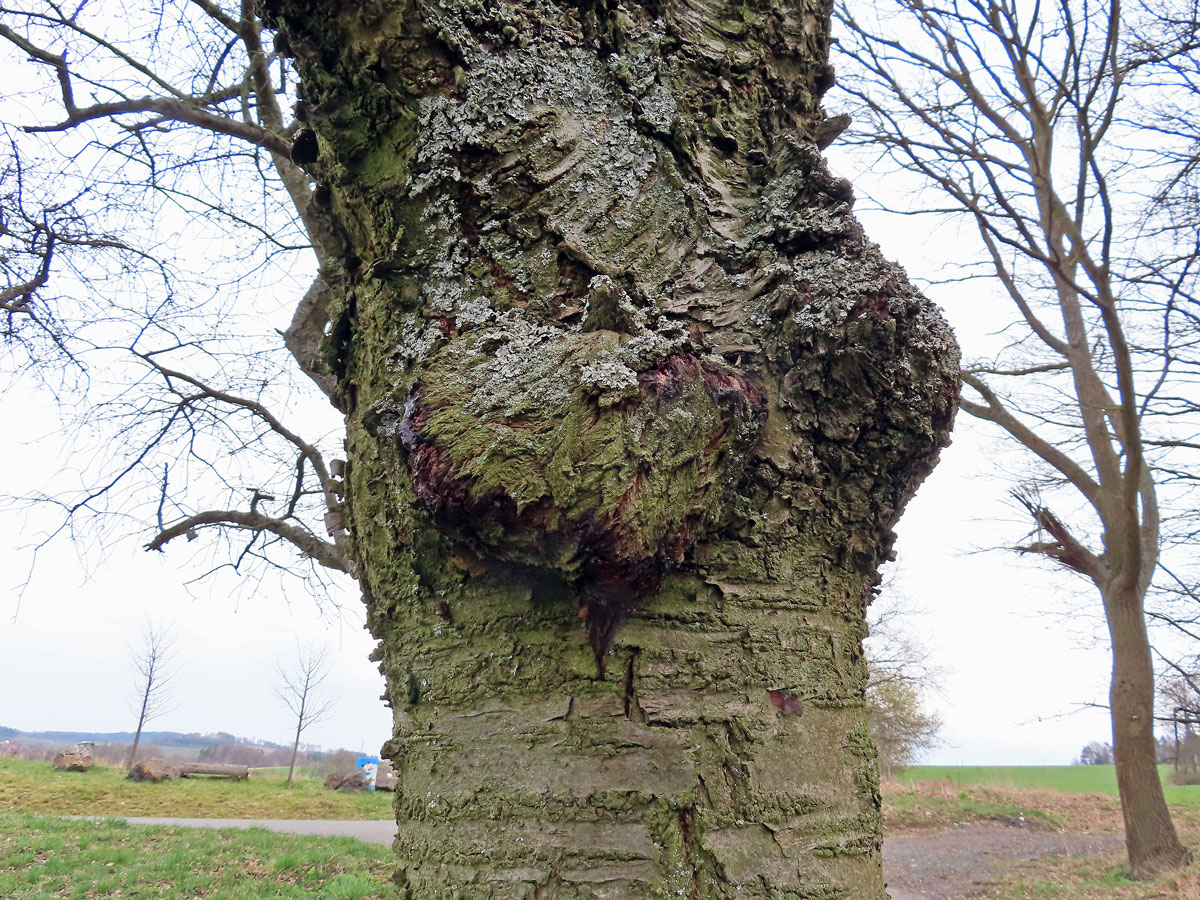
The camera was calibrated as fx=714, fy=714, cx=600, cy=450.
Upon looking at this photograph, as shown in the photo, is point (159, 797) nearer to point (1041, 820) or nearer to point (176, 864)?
point (176, 864)

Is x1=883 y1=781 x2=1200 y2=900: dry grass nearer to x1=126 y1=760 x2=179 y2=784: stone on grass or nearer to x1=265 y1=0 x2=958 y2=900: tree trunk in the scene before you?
x1=265 y1=0 x2=958 y2=900: tree trunk

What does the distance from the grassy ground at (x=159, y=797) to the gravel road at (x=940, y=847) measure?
29.9 inches

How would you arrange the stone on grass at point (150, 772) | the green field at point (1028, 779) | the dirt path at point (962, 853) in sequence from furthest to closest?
the green field at point (1028, 779) → the stone on grass at point (150, 772) → the dirt path at point (962, 853)

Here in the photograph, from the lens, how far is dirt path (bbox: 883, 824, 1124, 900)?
880 centimetres

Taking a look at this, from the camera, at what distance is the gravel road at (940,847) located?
8977mm

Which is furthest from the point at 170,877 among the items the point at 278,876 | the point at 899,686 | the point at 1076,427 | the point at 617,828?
Result: the point at 899,686

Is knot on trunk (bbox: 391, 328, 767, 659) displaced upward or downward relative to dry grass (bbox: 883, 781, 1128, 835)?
upward

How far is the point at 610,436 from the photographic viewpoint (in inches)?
36.4

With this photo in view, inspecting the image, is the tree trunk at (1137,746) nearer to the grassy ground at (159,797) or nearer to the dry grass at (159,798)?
the dry grass at (159,798)

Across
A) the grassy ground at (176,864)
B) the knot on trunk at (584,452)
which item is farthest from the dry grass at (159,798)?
the knot on trunk at (584,452)

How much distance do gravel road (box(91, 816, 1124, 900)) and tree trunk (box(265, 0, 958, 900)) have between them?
30.1 feet

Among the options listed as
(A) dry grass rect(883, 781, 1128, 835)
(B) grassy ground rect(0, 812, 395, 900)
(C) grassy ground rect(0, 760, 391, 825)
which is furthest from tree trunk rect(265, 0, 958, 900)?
(A) dry grass rect(883, 781, 1128, 835)

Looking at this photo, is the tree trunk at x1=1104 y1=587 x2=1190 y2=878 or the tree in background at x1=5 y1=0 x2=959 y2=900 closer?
the tree in background at x1=5 y1=0 x2=959 y2=900

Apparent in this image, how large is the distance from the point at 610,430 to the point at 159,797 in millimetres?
14767
